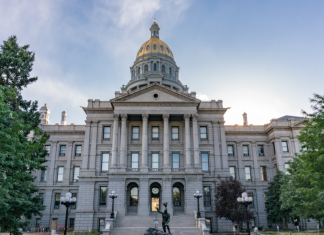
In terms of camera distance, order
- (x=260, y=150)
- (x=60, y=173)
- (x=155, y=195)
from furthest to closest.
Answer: (x=260, y=150) < (x=60, y=173) < (x=155, y=195)

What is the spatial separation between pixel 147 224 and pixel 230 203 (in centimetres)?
979

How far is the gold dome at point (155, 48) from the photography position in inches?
2549

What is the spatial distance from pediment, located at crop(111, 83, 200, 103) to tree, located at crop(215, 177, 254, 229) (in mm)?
12468

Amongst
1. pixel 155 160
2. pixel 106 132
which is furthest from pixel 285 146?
pixel 106 132

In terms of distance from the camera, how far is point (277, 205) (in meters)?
36.6

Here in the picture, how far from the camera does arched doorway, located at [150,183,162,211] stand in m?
36.0

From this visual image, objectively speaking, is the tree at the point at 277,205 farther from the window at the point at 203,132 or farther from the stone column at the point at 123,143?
the stone column at the point at 123,143

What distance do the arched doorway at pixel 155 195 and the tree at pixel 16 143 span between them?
1546cm

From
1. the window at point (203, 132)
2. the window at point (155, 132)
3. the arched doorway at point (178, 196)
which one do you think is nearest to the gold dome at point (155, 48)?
the window at point (203, 132)

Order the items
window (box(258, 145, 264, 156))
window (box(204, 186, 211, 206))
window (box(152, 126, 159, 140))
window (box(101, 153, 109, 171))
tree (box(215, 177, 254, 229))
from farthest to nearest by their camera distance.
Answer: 1. window (box(258, 145, 264, 156))
2. window (box(152, 126, 159, 140))
3. window (box(101, 153, 109, 171))
4. window (box(204, 186, 211, 206))
5. tree (box(215, 177, 254, 229))

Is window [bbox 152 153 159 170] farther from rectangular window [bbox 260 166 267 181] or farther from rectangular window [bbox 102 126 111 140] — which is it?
rectangular window [bbox 260 166 267 181]

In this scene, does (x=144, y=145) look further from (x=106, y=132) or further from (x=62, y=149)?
(x=62, y=149)

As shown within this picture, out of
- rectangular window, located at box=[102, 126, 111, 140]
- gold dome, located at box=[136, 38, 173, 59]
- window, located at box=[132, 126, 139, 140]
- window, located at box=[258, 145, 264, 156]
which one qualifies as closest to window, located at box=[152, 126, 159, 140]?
window, located at box=[132, 126, 139, 140]

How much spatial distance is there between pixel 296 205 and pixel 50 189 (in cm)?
3552
